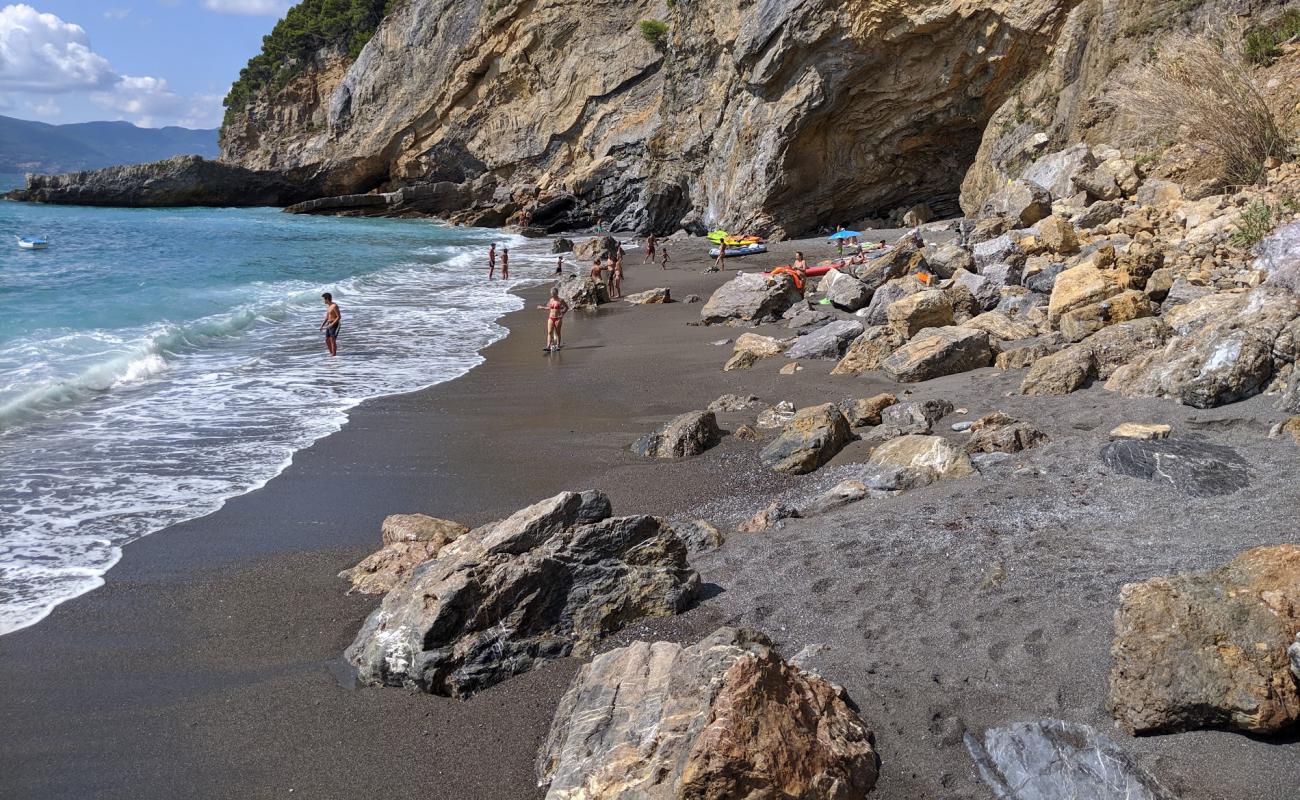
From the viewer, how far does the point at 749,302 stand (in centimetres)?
1535

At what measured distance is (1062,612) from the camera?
397 cm

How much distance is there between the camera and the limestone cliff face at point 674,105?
26359 mm

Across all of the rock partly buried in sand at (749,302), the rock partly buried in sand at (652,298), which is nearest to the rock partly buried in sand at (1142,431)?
the rock partly buried in sand at (749,302)

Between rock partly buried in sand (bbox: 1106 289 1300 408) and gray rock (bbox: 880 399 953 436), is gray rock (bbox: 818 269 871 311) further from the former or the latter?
rock partly buried in sand (bbox: 1106 289 1300 408)

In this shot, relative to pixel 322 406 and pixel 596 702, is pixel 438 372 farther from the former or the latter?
pixel 596 702

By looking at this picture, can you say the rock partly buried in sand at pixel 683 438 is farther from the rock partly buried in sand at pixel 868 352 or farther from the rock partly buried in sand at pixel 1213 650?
the rock partly buried in sand at pixel 1213 650

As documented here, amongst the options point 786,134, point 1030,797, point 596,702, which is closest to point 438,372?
point 596,702

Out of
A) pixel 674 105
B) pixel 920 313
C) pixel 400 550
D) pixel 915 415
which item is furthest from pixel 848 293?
pixel 674 105

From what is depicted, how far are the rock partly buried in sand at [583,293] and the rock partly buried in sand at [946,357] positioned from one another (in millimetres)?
10395

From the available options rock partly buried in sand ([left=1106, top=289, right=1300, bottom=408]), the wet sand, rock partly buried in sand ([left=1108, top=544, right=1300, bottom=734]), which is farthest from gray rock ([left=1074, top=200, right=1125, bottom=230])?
rock partly buried in sand ([left=1108, top=544, right=1300, bottom=734])

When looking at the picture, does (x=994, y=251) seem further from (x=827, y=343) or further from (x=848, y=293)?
(x=827, y=343)

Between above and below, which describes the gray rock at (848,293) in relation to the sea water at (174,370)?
above

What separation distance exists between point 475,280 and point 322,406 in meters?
14.0

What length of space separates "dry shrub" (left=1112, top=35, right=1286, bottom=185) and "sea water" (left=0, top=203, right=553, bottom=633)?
10165mm
